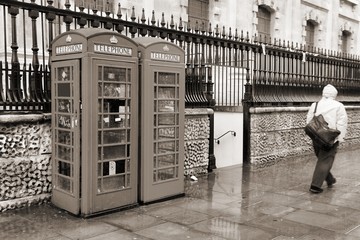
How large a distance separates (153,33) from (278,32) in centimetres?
1657

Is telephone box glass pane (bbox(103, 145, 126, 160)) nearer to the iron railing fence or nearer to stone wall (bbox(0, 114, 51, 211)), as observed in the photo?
stone wall (bbox(0, 114, 51, 211))

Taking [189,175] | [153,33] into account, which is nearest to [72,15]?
[153,33]

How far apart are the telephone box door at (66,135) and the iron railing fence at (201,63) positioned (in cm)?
46

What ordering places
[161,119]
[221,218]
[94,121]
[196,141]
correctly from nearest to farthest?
[94,121], [221,218], [161,119], [196,141]

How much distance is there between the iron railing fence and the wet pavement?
1.72 metres

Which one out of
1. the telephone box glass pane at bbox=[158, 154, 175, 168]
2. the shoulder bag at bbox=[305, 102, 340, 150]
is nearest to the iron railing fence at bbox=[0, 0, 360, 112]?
the telephone box glass pane at bbox=[158, 154, 175, 168]

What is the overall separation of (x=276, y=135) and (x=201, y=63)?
10.4ft

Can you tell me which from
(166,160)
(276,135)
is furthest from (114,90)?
(276,135)

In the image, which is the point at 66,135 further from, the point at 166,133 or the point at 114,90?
the point at 166,133

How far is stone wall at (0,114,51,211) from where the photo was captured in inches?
220

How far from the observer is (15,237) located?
472 centimetres

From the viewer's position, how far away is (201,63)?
27.4 ft

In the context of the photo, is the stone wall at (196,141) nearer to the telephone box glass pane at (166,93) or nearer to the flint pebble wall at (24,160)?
the telephone box glass pane at (166,93)

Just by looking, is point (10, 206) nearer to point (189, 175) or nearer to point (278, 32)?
point (189, 175)
